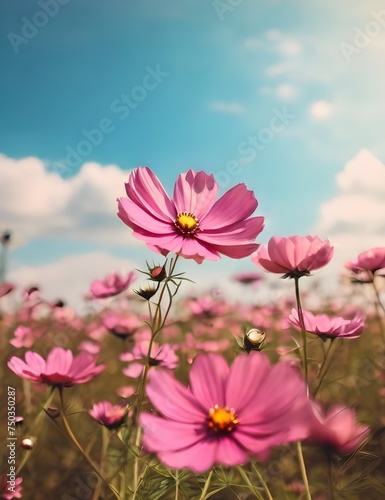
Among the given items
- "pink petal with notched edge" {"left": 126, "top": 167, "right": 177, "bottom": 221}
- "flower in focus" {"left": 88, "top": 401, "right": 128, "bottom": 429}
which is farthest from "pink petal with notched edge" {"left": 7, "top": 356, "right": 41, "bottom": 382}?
"pink petal with notched edge" {"left": 126, "top": 167, "right": 177, "bottom": 221}

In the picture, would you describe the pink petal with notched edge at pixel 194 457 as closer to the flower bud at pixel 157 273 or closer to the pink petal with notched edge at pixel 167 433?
the pink petal with notched edge at pixel 167 433

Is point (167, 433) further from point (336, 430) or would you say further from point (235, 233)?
point (235, 233)

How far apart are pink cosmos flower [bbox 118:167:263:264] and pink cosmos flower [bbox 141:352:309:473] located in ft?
0.50

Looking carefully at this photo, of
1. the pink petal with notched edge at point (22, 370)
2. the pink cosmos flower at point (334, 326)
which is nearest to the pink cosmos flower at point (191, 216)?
the pink cosmos flower at point (334, 326)

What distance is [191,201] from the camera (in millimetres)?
643

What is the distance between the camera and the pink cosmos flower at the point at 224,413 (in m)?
0.35

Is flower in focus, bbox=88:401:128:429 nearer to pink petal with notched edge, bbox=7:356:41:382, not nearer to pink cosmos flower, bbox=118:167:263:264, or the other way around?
pink petal with notched edge, bbox=7:356:41:382

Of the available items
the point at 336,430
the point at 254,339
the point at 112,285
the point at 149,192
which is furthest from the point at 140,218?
the point at 112,285

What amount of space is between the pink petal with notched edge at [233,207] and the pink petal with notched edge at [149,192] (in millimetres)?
51

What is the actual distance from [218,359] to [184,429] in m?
0.06

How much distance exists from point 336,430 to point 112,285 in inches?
32.3

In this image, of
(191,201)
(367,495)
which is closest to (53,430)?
(367,495)

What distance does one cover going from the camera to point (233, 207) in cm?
60

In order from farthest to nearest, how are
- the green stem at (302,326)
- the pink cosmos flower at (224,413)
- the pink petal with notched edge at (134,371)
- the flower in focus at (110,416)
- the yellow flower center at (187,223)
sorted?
the pink petal with notched edge at (134,371) → the flower in focus at (110,416) → the yellow flower center at (187,223) → the green stem at (302,326) → the pink cosmos flower at (224,413)
